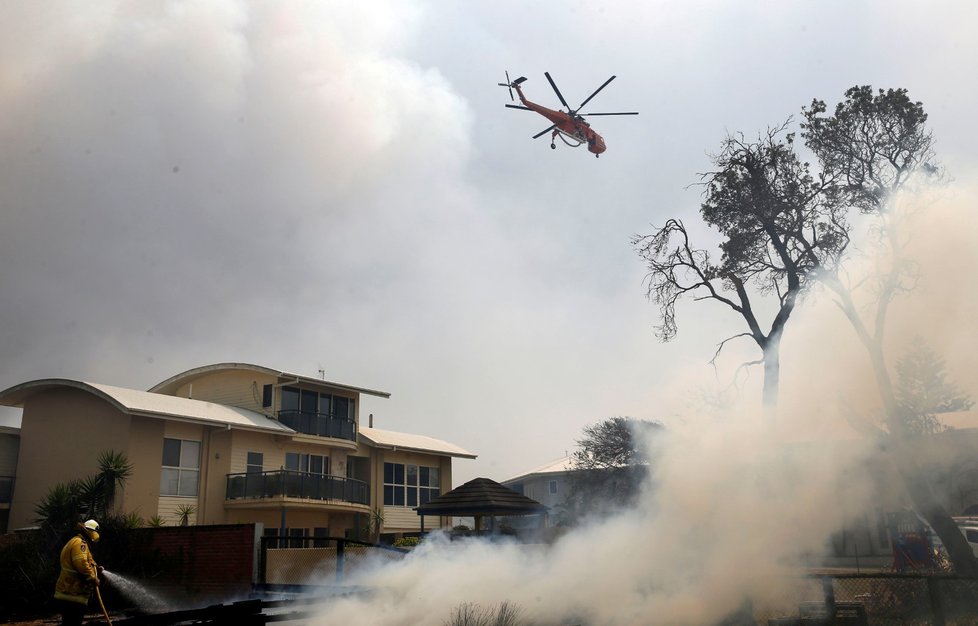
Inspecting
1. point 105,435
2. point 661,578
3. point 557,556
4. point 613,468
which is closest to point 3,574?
point 105,435

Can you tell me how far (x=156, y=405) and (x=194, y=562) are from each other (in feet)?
37.4

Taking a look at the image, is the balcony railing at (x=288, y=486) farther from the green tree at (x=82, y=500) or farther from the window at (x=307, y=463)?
the green tree at (x=82, y=500)

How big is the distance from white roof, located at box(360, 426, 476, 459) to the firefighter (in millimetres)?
24026

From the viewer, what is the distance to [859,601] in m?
13.0

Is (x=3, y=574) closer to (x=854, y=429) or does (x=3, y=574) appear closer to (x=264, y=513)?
(x=264, y=513)

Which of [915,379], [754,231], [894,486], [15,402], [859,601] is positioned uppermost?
[754,231]

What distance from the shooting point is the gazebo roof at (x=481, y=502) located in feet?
74.4

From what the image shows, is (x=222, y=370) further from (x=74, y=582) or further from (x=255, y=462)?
(x=74, y=582)

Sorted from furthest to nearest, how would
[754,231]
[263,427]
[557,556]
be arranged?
1. [263,427]
2. [754,231]
3. [557,556]

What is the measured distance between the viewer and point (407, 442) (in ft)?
127

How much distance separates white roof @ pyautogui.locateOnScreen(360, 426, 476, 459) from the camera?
120 ft

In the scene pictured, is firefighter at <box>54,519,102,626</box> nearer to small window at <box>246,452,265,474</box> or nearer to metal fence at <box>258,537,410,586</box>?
metal fence at <box>258,537,410,586</box>

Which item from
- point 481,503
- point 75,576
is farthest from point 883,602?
point 75,576

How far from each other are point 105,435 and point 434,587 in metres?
17.6
